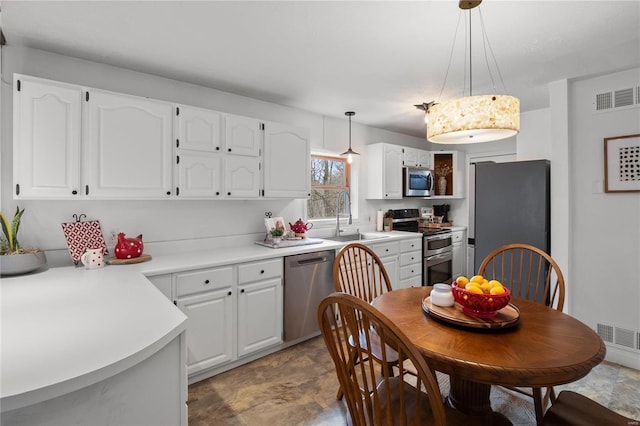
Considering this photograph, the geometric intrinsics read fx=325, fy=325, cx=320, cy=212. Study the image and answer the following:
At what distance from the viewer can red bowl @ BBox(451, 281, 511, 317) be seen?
56.2 inches

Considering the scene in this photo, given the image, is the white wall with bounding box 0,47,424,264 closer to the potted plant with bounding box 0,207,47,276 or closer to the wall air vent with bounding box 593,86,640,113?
the potted plant with bounding box 0,207,47,276

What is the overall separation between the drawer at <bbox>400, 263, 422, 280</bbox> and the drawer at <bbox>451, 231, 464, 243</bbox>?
946 millimetres

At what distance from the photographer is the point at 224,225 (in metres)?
3.09

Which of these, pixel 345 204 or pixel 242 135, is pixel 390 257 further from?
pixel 242 135

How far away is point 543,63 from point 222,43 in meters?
2.38

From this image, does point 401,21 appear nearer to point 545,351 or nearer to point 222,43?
point 222,43

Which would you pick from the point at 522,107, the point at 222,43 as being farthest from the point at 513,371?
the point at 522,107

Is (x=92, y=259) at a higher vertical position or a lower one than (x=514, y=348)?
higher

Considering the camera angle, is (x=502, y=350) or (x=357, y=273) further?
(x=357, y=273)

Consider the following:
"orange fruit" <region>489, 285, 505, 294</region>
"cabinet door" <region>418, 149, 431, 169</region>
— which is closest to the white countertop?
"orange fruit" <region>489, 285, 505, 294</region>

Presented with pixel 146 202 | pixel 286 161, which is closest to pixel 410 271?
pixel 286 161

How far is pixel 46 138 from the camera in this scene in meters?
1.99

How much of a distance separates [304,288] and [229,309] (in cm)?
72

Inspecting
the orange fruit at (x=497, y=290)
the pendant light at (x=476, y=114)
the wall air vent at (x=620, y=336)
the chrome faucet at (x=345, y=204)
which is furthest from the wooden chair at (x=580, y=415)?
the chrome faucet at (x=345, y=204)
